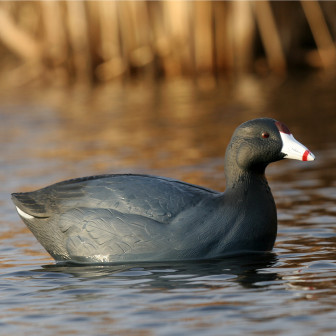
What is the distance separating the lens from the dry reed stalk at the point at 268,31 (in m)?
20.6

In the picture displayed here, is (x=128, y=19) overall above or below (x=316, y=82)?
above

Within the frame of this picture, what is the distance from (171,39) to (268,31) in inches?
84.6

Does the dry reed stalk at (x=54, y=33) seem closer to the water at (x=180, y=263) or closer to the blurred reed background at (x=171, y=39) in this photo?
the blurred reed background at (x=171, y=39)

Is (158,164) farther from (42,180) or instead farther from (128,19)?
(128,19)

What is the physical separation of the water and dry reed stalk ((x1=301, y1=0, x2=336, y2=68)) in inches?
94.8

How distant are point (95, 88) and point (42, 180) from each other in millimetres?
10790

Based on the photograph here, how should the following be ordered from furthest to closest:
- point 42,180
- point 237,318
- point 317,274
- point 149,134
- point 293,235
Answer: point 149,134
point 42,180
point 293,235
point 317,274
point 237,318

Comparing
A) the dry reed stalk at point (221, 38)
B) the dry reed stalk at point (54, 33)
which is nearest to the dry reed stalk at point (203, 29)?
the dry reed stalk at point (221, 38)

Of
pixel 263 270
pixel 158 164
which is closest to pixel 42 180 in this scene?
pixel 158 164

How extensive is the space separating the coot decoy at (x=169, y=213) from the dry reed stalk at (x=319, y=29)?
14.3 metres

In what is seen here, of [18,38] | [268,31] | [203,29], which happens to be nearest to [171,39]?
[203,29]

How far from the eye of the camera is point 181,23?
2044 centimetres

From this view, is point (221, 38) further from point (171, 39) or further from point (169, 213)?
point (169, 213)

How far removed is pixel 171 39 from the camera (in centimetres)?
2070
